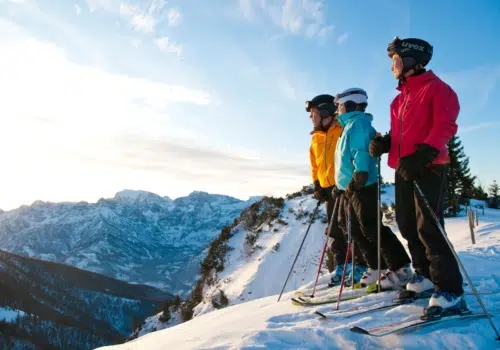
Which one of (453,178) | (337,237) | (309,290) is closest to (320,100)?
(337,237)

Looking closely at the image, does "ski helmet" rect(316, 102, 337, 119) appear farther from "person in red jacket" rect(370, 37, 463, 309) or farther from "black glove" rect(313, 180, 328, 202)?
"person in red jacket" rect(370, 37, 463, 309)

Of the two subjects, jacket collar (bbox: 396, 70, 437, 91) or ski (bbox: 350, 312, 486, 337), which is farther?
jacket collar (bbox: 396, 70, 437, 91)

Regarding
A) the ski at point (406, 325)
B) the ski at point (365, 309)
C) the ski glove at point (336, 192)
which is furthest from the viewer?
the ski glove at point (336, 192)

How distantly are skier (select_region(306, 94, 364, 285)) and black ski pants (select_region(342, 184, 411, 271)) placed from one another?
670 millimetres

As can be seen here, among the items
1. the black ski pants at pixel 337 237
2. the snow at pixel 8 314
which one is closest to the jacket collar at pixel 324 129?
the black ski pants at pixel 337 237

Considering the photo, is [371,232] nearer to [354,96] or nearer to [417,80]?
[354,96]

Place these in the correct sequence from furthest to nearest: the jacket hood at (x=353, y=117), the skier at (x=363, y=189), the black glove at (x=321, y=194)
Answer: the black glove at (x=321, y=194), the jacket hood at (x=353, y=117), the skier at (x=363, y=189)

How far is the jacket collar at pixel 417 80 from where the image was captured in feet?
14.6

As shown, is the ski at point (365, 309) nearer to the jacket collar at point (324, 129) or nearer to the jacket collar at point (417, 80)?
the jacket collar at point (417, 80)

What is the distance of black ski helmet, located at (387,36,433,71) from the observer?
4492 mm

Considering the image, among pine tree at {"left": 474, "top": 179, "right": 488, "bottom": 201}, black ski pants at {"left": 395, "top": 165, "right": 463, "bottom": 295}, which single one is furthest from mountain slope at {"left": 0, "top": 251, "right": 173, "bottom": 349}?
black ski pants at {"left": 395, "top": 165, "right": 463, "bottom": 295}

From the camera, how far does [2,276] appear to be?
175500mm

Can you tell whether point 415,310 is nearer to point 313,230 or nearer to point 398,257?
point 398,257

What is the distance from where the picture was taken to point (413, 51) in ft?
14.7
